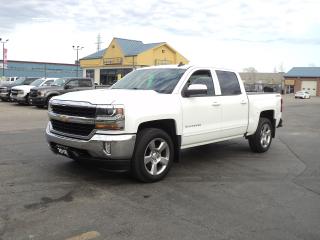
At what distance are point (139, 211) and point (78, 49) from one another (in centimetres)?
7916

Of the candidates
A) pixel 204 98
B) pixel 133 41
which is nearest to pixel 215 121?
pixel 204 98

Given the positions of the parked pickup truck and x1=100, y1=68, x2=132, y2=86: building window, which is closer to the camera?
Result: the parked pickup truck

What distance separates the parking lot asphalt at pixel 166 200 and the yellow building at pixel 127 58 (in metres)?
53.1

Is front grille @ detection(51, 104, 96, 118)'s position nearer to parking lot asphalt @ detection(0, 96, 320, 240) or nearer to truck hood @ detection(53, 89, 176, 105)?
truck hood @ detection(53, 89, 176, 105)

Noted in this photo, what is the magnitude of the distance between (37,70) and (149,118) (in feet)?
296

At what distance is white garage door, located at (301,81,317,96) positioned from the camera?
319ft

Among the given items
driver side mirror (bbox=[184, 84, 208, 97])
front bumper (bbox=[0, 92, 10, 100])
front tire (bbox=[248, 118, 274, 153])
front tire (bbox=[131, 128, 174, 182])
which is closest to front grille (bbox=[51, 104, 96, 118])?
front tire (bbox=[131, 128, 174, 182])

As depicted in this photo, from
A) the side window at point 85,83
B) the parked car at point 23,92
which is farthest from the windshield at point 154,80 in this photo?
the parked car at point 23,92

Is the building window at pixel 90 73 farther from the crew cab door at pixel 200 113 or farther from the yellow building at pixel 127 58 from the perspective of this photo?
the crew cab door at pixel 200 113

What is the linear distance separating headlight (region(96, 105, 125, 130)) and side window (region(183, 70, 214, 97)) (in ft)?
6.13

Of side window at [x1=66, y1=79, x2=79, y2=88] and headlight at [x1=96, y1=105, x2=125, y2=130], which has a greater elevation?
side window at [x1=66, y1=79, x2=79, y2=88]

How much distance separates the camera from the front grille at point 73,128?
20.9 feet

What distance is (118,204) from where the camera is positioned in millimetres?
5594

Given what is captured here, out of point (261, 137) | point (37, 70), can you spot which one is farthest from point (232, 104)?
point (37, 70)
